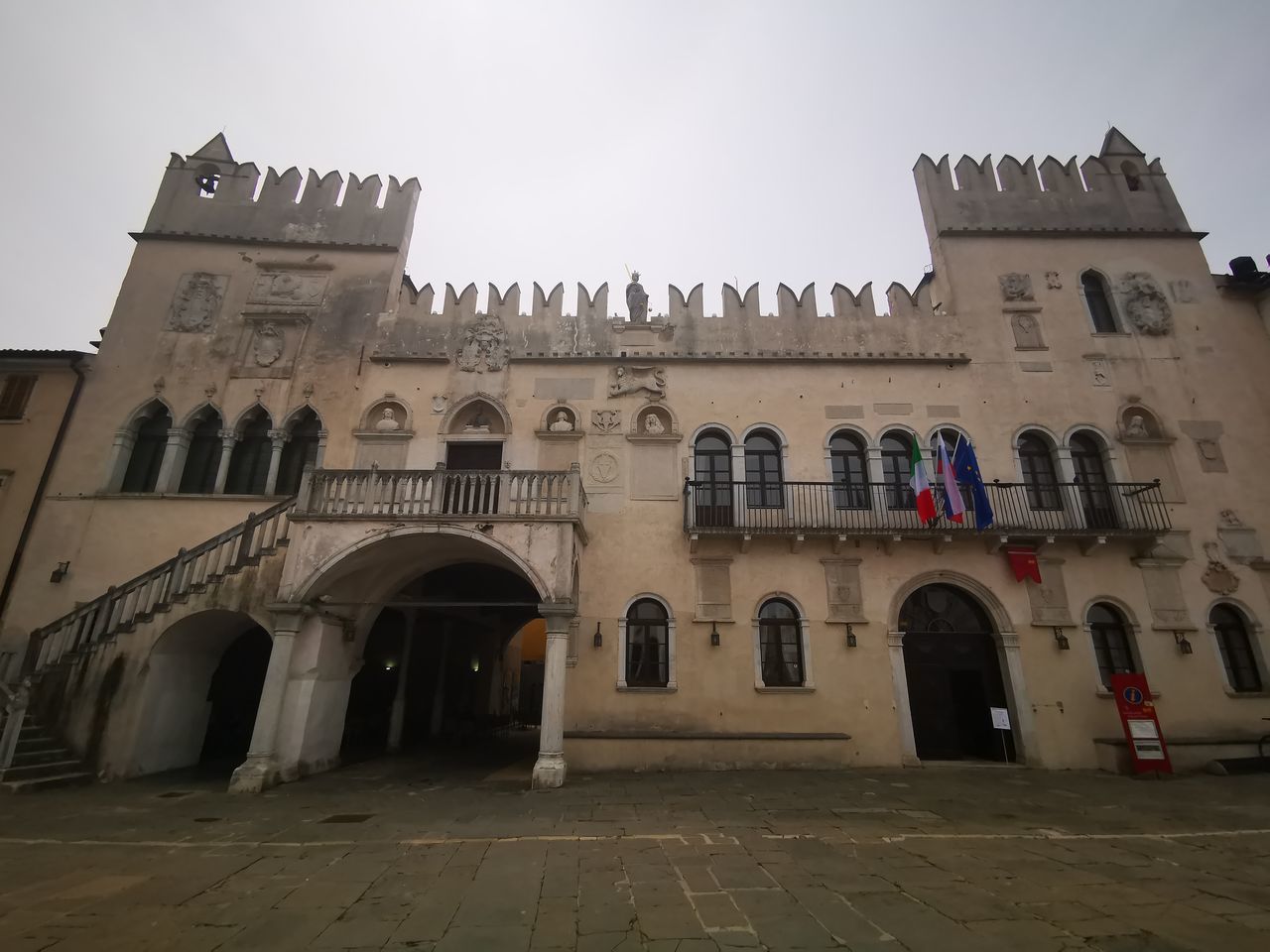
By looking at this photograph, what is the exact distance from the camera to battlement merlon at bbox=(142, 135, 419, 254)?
17.3 metres

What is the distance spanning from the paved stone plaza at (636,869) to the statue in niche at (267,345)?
34.6 feet

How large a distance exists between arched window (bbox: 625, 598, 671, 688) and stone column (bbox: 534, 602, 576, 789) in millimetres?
2550

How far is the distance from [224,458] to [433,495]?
7245 millimetres

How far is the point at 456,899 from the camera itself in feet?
17.0

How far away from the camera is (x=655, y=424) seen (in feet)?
50.8

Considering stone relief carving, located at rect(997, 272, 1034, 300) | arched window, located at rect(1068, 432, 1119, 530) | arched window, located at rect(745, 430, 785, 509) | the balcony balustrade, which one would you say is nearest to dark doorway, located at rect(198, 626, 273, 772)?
the balcony balustrade

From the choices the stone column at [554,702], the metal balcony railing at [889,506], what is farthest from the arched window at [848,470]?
the stone column at [554,702]

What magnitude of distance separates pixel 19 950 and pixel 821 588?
13.3 metres

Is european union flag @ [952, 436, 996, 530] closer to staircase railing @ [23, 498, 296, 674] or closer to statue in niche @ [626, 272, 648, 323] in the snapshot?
statue in niche @ [626, 272, 648, 323]

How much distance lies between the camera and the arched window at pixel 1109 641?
13.4 metres

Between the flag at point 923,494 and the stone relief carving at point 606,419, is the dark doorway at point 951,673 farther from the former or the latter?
the stone relief carving at point 606,419

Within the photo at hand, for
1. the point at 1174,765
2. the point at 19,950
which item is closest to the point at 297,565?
the point at 19,950

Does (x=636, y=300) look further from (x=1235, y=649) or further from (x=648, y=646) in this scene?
(x=1235, y=649)

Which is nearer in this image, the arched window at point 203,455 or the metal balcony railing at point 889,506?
the metal balcony railing at point 889,506
